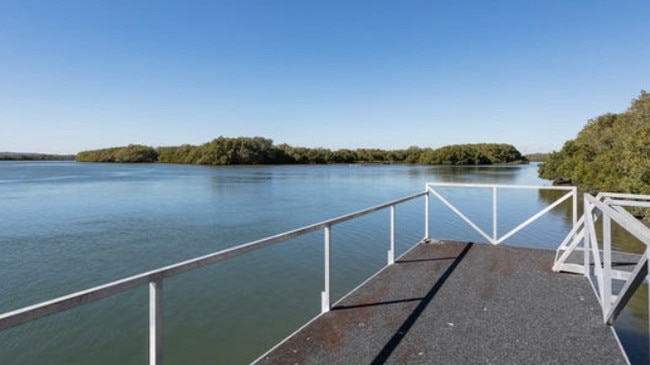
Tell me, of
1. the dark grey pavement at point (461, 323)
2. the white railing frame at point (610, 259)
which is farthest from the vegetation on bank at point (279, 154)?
the white railing frame at point (610, 259)

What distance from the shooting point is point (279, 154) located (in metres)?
92.3

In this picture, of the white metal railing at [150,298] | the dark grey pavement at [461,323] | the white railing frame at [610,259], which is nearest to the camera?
the white metal railing at [150,298]

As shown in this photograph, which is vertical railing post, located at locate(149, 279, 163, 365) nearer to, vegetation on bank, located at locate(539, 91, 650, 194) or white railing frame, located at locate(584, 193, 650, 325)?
white railing frame, located at locate(584, 193, 650, 325)

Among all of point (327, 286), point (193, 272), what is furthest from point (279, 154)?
point (327, 286)

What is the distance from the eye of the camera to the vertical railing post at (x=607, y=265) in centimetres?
300

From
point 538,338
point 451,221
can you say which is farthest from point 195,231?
point 538,338

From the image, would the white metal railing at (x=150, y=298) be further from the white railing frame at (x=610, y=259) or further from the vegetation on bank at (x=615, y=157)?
the vegetation on bank at (x=615, y=157)

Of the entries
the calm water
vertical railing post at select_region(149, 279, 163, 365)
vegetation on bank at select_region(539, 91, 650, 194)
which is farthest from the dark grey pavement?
vegetation on bank at select_region(539, 91, 650, 194)

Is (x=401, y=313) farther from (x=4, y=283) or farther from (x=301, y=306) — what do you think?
(x=4, y=283)

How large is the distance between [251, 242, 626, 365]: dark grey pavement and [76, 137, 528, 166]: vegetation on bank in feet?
270

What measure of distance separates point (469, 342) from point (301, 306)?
382cm

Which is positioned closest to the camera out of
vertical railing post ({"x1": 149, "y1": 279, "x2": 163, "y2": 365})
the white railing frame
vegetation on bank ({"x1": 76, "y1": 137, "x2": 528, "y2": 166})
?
vertical railing post ({"x1": 149, "y1": 279, "x2": 163, "y2": 365})

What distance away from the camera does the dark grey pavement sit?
2.67 metres

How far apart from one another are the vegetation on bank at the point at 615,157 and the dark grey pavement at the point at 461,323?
40.9 ft
